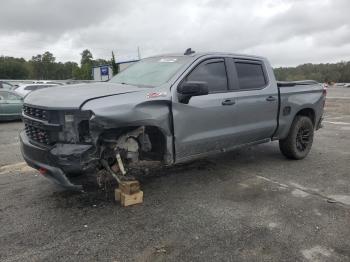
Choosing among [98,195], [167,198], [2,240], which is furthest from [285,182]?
[2,240]

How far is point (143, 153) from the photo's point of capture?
473 cm

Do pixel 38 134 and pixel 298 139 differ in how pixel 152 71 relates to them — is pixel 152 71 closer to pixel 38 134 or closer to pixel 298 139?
pixel 38 134

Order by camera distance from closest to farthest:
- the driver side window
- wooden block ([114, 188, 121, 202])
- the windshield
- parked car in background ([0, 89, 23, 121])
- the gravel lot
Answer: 1. the gravel lot
2. wooden block ([114, 188, 121, 202])
3. the windshield
4. the driver side window
5. parked car in background ([0, 89, 23, 121])

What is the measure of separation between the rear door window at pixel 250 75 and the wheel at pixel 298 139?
1.13 meters

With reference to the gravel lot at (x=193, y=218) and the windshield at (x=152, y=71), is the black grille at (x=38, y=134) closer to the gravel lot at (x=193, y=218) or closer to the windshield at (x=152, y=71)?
the gravel lot at (x=193, y=218)

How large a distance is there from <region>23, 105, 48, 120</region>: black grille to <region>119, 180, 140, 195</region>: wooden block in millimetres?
1206

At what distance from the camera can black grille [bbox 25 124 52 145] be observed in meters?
4.05

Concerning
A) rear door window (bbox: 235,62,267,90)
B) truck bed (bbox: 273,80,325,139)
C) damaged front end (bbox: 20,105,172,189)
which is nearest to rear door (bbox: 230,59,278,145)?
rear door window (bbox: 235,62,267,90)

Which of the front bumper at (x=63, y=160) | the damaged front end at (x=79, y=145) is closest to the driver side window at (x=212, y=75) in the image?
the damaged front end at (x=79, y=145)

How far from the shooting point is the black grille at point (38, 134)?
405 cm

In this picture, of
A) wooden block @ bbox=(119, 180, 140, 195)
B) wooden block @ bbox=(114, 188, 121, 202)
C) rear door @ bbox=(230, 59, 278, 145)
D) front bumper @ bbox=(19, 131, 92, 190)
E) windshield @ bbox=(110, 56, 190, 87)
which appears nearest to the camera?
front bumper @ bbox=(19, 131, 92, 190)

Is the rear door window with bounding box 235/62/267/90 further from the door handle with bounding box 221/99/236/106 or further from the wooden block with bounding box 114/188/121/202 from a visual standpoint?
the wooden block with bounding box 114/188/121/202

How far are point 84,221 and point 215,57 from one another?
2.93 m

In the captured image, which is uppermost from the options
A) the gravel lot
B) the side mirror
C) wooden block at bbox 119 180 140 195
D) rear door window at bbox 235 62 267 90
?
rear door window at bbox 235 62 267 90
